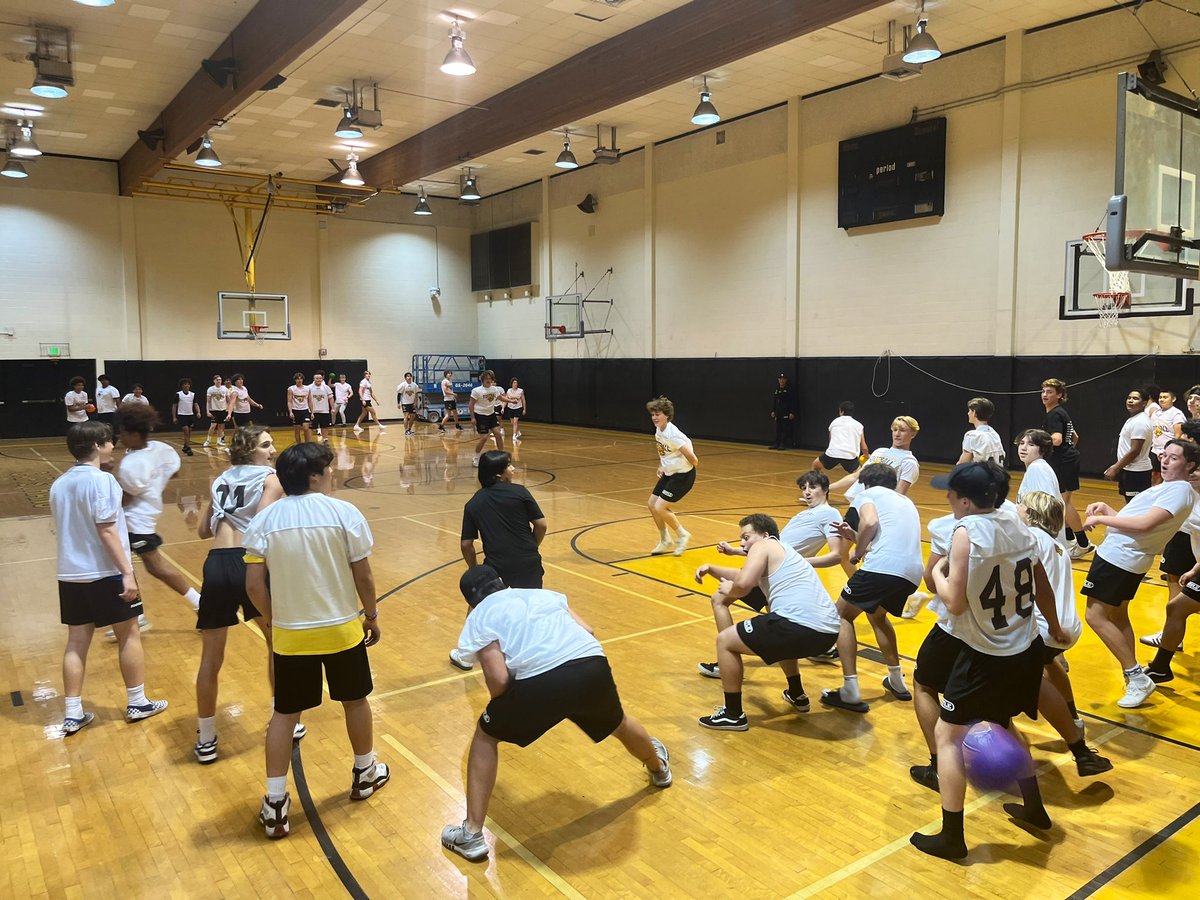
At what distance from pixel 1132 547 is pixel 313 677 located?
178 inches

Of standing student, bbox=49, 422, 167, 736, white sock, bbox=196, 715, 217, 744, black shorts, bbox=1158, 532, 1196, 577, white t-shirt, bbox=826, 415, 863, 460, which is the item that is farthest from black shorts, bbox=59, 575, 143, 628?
white t-shirt, bbox=826, 415, 863, 460

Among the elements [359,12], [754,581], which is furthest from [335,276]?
[754,581]

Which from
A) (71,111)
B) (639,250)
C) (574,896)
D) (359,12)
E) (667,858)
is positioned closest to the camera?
(574,896)

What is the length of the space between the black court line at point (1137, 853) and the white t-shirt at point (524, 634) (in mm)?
2129

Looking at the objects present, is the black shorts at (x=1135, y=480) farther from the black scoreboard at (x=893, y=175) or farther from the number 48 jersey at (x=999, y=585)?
the black scoreboard at (x=893, y=175)

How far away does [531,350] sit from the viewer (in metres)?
28.0

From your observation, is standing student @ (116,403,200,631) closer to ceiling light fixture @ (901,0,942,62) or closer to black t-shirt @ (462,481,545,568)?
black t-shirt @ (462,481,545,568)

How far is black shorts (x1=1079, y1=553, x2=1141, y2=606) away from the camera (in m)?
4.96

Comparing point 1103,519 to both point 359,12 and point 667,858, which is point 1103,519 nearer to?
point 667,858

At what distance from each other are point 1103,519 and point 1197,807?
1.42 m

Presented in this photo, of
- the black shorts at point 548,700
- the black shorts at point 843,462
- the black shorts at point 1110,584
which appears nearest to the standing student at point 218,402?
the black shorts at point 843,462

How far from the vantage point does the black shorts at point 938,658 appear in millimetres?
3721

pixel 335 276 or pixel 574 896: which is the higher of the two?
pixel 335 276

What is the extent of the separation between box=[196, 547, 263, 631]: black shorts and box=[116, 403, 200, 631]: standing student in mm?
1541
